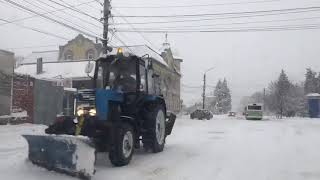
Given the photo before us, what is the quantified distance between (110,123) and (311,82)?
3717 inches

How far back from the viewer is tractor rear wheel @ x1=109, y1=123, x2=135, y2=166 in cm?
1064

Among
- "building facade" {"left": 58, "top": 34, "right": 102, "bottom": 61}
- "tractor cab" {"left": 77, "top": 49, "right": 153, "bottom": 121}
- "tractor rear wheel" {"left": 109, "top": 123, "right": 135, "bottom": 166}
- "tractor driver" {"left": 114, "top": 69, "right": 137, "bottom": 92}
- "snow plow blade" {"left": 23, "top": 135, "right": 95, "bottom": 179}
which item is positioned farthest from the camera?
"building facade" {"left": 58, "top": 34, "right": 102, "bottom": 61}

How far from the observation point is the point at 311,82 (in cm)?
9925

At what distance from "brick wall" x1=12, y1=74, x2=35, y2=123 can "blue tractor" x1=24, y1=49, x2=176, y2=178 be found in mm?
12004

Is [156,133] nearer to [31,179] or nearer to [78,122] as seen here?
[78,122]

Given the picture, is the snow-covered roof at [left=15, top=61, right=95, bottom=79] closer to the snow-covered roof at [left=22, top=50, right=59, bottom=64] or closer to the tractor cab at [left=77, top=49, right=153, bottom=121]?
the snow-covered roof at [left=22, top=50, right=59, bottom=64]

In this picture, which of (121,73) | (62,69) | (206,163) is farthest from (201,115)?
(206,163)

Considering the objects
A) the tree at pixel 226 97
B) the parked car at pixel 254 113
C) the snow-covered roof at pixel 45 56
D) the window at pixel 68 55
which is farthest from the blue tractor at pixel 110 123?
the tree at pixel 226 97

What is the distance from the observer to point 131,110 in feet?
40.1

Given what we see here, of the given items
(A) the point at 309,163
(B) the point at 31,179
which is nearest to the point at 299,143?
(A) the point at 309,163

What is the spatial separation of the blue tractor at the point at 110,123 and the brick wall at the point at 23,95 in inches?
473

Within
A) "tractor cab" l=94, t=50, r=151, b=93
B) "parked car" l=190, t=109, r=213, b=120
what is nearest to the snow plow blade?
"tractor cab" l=94, t=50, r=151, b=93

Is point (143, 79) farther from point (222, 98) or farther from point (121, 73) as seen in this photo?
point (222, 98)

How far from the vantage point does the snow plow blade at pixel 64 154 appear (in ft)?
30.2
